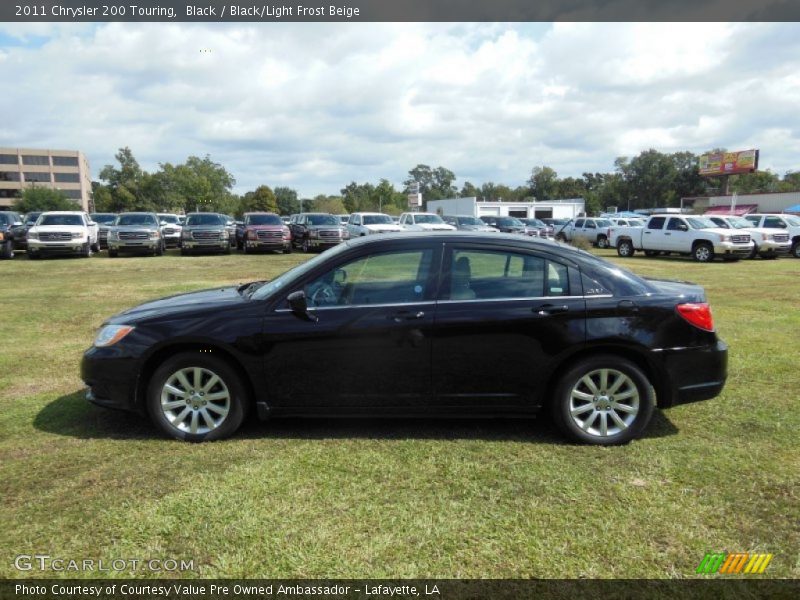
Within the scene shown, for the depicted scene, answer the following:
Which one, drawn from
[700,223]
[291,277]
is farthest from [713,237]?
[291,277]

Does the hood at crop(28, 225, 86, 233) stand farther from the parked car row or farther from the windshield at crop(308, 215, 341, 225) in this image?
the parked car row

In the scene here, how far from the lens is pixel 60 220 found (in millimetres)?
20359

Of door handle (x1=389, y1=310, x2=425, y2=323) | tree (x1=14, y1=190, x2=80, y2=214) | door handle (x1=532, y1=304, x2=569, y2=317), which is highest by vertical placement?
tree (x1=14, y1=190, x2=80, y2=214)

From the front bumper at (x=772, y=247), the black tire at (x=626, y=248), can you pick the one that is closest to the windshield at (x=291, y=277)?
the black tire at (x=626, y=248)

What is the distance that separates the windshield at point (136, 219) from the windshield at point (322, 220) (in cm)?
668

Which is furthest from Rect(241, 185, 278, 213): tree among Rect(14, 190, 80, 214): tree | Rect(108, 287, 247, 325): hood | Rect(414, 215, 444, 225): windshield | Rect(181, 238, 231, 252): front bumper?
Rect(108, 287, 247, 325): hood

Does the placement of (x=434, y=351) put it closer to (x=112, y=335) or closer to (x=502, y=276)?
(x=502, y=276)

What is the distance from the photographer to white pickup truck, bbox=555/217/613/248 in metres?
30.2

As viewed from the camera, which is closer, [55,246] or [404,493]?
[404,493]

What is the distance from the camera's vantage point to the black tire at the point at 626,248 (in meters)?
24.1

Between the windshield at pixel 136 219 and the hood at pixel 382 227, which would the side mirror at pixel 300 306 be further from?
the hood at pixel 382 227

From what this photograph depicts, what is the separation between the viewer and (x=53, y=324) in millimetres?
8383

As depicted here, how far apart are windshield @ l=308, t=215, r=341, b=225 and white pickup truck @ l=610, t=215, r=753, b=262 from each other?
13.0m

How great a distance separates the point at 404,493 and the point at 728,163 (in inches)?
3398
